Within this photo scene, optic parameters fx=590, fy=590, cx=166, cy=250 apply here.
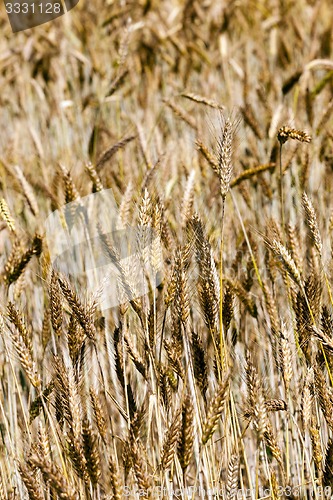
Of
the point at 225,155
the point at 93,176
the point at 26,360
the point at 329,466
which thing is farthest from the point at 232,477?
the point at 93,176

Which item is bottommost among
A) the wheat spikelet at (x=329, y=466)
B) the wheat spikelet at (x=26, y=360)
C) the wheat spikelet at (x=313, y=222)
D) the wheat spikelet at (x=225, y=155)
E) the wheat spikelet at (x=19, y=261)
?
the wheat spikelet at (x=329, y=466)

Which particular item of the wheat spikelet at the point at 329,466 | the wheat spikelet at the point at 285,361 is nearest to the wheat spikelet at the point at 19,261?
the wheat spikelet at the point at 285,361

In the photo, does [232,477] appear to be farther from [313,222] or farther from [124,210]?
[124,210]

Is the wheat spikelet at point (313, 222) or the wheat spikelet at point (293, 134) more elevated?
the wheat spikelet at point (293, 134)

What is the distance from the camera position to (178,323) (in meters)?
1.08

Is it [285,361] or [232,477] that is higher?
[285,361]

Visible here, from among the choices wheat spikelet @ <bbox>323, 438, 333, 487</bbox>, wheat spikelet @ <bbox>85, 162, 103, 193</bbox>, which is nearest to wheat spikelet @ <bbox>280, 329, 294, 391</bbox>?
wheat spikelet @ <bbox>323, 438, 333, 487</bbox>

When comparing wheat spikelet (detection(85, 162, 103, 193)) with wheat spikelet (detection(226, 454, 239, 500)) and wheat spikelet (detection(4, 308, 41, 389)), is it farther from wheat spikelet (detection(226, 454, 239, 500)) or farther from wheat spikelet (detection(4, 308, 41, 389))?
wheat spikelet (detection(226, 454, 239, 500))

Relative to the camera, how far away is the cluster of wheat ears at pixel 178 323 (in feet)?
3.36

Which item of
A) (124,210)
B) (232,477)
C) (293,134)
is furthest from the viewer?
(124,210)

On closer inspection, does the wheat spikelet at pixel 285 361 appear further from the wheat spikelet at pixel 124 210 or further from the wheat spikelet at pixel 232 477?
the wheat spikelet at pixel 124 210

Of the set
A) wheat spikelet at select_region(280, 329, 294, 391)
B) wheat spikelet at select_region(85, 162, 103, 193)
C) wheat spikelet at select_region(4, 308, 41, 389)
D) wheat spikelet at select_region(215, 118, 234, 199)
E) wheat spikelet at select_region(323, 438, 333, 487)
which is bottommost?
wheat spikelet at select_region(323, 438, 333, 487)

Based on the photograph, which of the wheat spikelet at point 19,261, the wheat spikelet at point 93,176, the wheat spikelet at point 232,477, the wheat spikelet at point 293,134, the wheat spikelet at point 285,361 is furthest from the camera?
the wheat spikelet at point 93,176

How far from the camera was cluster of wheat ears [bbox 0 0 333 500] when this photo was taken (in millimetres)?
1023
